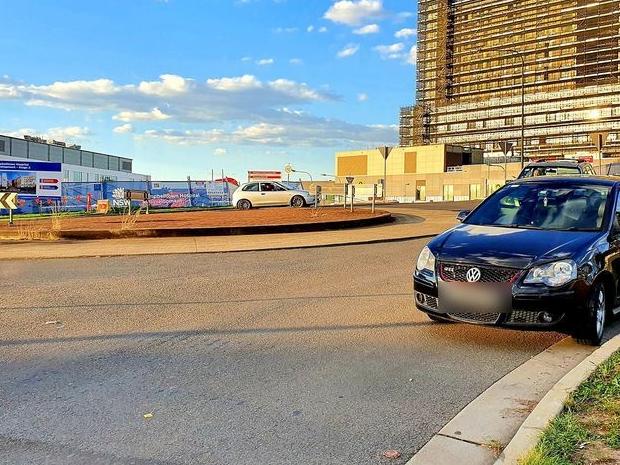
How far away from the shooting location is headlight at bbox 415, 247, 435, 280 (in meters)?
5.79

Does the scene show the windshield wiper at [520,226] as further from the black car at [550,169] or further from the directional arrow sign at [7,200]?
the directional arrow sign at [7,200]

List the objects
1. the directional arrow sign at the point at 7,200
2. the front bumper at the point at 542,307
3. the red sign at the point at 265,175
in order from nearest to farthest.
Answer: the front bumper at the point at 542,307 → the directional arrow sign at the point at 7,200 → the red sign at the point at 265,175

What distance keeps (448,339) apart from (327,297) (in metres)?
2.41

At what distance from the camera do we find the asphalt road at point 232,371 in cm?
357

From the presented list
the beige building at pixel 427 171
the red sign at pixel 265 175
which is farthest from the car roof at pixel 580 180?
the beige building at pixel 427 171

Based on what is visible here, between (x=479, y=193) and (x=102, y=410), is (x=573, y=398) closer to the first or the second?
(x=102, y=410)

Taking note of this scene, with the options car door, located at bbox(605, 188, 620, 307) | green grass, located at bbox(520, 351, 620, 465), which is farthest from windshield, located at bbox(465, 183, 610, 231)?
green grass, located at bbox(520, 351, 620, 465)

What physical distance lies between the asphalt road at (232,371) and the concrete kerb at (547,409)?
0.55 meters

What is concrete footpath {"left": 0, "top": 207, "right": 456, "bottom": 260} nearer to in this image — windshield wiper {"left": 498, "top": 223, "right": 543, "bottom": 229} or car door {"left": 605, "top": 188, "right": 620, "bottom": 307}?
windshield wiper {"left": 498, "top": 223, "right": 543, "bottom": 229}

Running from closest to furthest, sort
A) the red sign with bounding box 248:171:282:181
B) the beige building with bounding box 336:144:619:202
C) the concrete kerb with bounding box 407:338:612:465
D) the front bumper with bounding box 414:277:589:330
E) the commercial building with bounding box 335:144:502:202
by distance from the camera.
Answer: the concrete kerb with bounding box 407:338:612:465 < the front bumper with bounding box 414:277:589:330 < the red sign with bounding box 248:171:282:181 < the beige building with bounding box 336:144:619:202 < the commercial building with bounding box 335:144:502:202

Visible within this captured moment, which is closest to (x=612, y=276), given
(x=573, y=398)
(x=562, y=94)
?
(x=573, y=398)

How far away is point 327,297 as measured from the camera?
8008mm

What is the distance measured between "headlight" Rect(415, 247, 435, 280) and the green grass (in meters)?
1.82

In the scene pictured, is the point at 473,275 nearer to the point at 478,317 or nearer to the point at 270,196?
the point at 478,317
